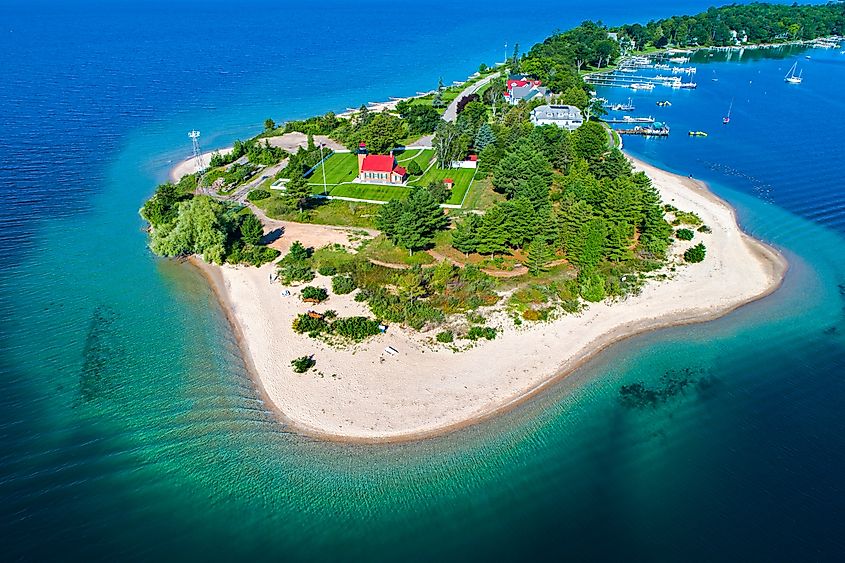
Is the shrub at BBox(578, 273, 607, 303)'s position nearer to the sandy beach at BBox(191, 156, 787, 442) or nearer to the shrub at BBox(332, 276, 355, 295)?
the sandy beach at BBox(191, 156, 787, 442)

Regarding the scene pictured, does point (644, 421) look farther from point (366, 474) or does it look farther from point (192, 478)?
point (192, 478)

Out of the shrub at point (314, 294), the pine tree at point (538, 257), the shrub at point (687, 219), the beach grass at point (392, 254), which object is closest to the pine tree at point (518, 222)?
the pine tree at point (538, 257)

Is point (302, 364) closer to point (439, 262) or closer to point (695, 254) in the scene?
point (439, 262)

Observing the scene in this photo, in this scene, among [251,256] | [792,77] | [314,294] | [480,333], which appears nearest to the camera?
[480,333]

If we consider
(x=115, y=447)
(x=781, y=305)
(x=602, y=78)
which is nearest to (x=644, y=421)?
(x=781, y=305)

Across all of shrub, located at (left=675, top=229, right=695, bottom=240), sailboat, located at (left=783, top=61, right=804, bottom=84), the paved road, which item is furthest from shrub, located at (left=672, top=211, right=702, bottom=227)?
sailboat, located at (left=783, top=61, right=804, bottom=84)

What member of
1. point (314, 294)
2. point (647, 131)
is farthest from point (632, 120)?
point (314, 294)
